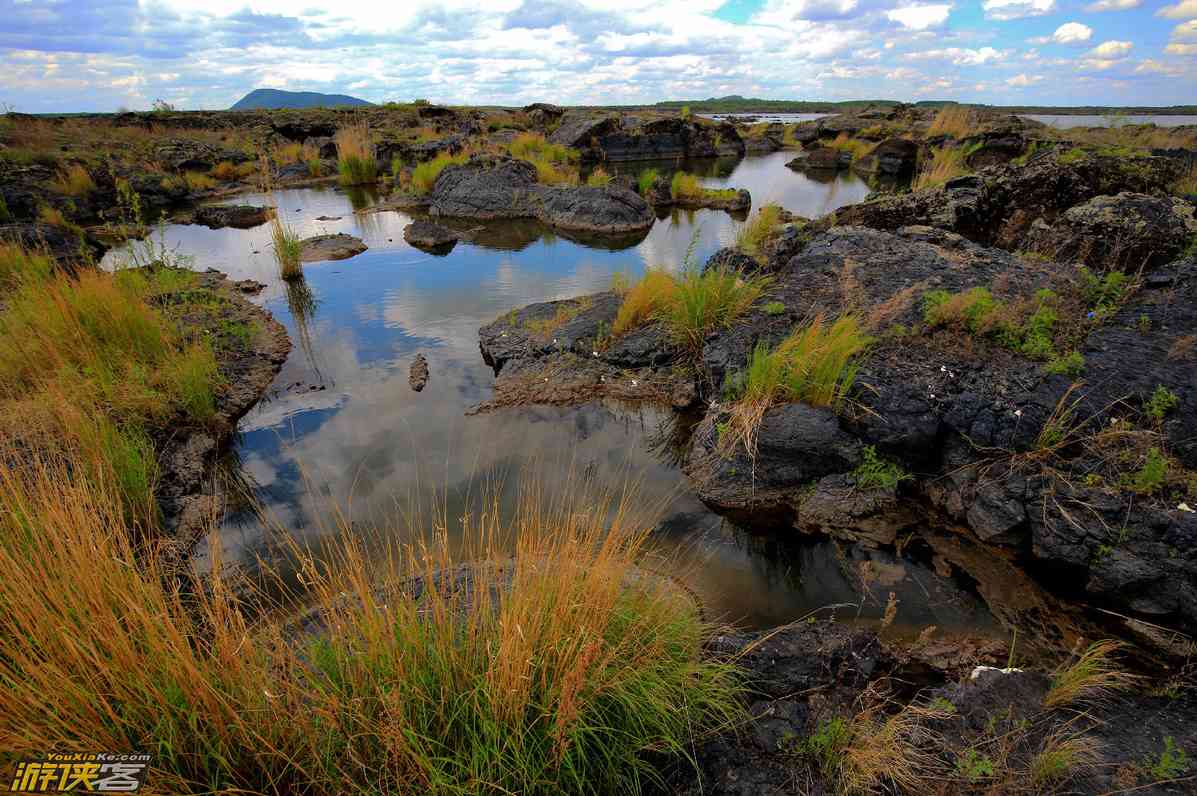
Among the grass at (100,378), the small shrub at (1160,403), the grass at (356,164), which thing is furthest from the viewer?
the grass at (356,164)

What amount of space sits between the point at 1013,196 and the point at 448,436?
26.9ft

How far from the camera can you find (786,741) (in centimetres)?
233

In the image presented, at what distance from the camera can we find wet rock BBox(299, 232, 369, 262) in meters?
11.0

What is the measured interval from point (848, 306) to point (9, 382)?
8.22 meters

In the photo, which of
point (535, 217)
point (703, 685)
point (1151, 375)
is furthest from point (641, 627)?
point (535, 217)

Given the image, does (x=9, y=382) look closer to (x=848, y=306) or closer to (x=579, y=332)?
(x=579, y=332)

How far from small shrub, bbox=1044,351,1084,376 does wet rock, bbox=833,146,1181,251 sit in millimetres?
3472

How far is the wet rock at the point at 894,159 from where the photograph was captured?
21969 mm

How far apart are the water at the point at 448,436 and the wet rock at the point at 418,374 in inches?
3.5

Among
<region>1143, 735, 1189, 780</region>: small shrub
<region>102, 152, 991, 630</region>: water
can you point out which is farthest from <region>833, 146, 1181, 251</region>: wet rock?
<region>1143, 735, 1189, 780</region>: small shrub

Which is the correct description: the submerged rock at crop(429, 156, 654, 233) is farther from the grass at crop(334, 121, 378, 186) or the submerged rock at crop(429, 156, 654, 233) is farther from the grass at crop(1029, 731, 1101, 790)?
the grass at crop(1029, 731, 1101, 790)

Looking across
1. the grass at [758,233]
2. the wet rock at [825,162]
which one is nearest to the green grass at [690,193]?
the grass at [758,233]

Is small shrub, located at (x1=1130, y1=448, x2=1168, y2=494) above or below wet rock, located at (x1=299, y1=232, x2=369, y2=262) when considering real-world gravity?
below

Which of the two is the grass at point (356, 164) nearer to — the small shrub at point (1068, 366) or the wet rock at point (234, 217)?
the wet rock at point (234, 217)
